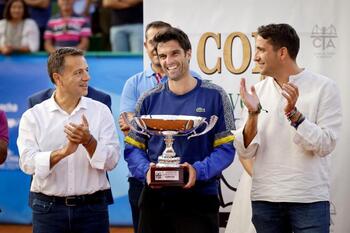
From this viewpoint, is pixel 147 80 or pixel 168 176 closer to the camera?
pixel 168 176

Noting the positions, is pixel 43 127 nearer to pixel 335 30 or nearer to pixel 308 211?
pixel 308 211

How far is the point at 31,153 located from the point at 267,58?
4.43 feet

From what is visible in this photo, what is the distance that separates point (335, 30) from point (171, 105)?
1.98 m

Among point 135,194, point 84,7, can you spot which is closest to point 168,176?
→ point 135,194

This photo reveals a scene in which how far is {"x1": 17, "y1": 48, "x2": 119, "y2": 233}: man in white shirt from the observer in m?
4.19

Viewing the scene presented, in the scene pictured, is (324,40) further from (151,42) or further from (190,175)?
(190,175)

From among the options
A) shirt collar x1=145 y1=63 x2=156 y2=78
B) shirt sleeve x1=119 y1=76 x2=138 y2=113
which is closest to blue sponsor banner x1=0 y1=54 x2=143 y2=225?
shirt collar x1=145 y1=63 x2=156 y2=78

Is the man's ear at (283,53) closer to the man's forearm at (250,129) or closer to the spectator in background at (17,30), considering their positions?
the man's forearm at (250,129)

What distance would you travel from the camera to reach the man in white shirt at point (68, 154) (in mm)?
4191

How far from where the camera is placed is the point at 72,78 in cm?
434

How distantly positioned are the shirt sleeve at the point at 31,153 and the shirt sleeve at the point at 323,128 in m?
1.30

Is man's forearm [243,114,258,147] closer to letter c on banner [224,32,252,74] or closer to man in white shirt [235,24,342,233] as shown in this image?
man in white shirt [235,24,342,233]

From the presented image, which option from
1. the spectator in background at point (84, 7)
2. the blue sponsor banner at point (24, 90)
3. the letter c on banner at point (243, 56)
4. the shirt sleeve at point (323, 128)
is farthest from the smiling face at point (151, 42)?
the spectator in background at point (84, 7)

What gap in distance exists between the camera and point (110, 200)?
4.45 metres
